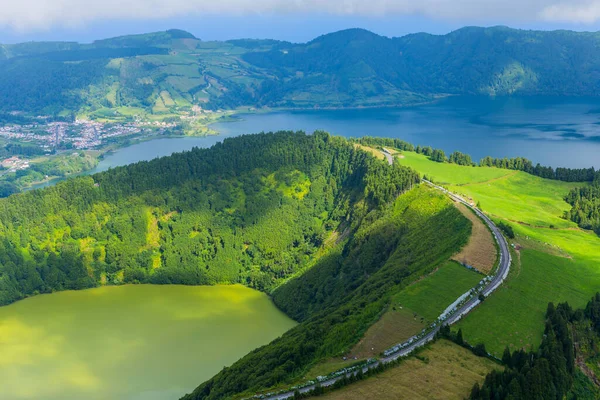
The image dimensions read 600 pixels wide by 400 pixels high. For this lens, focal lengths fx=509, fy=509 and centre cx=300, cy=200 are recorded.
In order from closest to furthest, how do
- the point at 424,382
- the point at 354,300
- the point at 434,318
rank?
the point at 424,382
the point at 434,318
the point at 354,300

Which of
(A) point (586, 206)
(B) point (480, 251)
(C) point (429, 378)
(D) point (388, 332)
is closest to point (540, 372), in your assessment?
(C) point (429, 378)

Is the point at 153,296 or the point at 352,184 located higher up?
the point at 352,184

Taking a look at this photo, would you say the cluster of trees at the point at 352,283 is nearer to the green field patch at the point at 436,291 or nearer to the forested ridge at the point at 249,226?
the forested ridge at the point at 249,226

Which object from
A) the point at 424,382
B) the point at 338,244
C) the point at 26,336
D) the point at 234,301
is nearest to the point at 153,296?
the point at 234,301

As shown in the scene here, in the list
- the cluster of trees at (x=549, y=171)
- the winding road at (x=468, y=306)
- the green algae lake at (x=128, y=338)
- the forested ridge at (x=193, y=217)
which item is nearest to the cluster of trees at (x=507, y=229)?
the winding road at (x=468, y=306)

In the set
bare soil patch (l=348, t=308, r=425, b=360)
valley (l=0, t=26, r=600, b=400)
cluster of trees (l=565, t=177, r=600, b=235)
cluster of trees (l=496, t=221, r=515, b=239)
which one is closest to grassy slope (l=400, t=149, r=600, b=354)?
valley (l=0, t=26, r=600, b=400)

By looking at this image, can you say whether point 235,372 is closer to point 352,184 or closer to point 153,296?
point 153,296

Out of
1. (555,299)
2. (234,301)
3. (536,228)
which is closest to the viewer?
(555,299)
